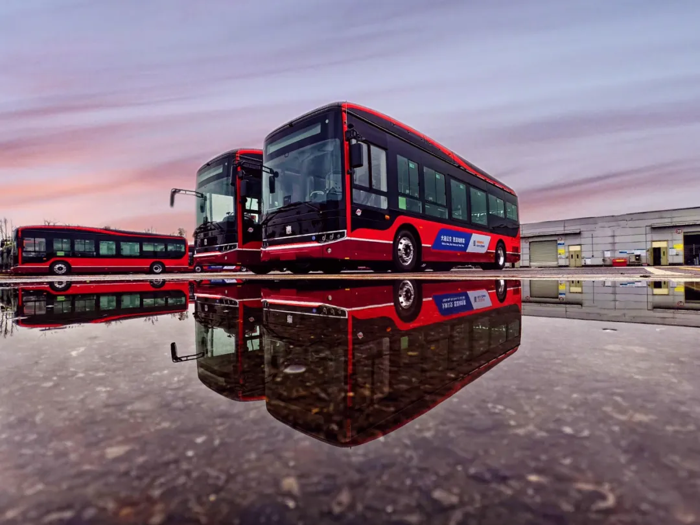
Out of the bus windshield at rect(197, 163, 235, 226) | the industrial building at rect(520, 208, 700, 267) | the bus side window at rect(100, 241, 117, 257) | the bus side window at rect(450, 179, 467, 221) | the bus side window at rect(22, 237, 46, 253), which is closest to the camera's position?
the bus side window at rect(450, 179, 467, 221)

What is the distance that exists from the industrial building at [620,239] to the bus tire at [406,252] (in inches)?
1271

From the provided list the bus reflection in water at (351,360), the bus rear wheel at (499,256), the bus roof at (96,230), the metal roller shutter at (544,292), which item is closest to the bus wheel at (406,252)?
the metal roller shutter at (544,292)

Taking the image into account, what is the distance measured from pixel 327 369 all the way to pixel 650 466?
0.70 meters

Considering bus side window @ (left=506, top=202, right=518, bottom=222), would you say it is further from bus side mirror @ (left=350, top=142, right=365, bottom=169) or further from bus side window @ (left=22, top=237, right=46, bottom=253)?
bus side window @ (left=22, top=237, right=46, bottom=253)

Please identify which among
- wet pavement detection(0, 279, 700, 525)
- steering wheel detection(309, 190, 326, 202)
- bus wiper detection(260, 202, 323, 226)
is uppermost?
steering wheel detection(309, 190, 326, 202)

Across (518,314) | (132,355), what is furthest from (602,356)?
(132,355)

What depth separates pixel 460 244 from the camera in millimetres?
9859

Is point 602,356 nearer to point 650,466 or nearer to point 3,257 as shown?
point 650,466

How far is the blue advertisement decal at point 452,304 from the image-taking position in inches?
87.7

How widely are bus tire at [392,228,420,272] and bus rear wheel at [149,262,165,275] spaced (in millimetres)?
16368

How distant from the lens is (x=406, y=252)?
8008 mm

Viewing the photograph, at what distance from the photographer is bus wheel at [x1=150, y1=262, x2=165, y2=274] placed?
19.7 meters

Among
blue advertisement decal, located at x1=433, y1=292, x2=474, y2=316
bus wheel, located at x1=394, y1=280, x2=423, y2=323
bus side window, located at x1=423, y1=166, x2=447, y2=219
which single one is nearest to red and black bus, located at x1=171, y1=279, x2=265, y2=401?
bus wheel, located at x1=394, y1=280, x2=423, y2=323

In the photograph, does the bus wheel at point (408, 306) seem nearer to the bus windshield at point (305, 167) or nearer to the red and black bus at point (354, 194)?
the red and black bus at point (354, 194)
